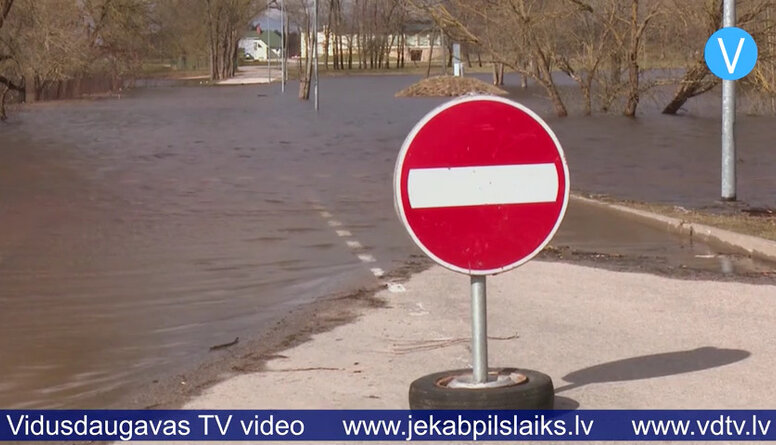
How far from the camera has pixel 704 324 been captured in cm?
891

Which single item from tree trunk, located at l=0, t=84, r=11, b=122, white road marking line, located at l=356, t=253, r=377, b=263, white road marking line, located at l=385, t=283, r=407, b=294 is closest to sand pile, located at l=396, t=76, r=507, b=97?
tree trunk, located at l=0, t=84, r=11, b=122

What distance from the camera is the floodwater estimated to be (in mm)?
9242

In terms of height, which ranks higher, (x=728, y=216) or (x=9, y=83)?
(x=9, y=83)

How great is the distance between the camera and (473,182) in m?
5.97

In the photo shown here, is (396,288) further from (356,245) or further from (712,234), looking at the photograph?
(712,234)

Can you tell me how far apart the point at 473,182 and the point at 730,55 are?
12.5m

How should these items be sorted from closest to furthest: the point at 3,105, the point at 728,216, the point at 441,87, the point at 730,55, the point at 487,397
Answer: the point at 487,397
the point at 728,216
the point at 730,55
the point at 3,105
the point at 441,87

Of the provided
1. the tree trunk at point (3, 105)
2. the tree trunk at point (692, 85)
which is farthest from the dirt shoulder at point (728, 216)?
the tree trunk at point (3, 105)

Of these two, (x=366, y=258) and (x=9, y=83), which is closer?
(x=366, y=258)

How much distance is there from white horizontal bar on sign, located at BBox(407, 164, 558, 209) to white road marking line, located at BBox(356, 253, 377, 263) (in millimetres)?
7120

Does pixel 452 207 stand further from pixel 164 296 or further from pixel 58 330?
pixel 164 296

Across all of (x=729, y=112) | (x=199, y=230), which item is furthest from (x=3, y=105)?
(x=729, y=112)

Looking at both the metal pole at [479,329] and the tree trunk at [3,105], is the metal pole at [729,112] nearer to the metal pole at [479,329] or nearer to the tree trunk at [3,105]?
the metal pole at [479,329]

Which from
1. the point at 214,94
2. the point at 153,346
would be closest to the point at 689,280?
the point at 153,346
